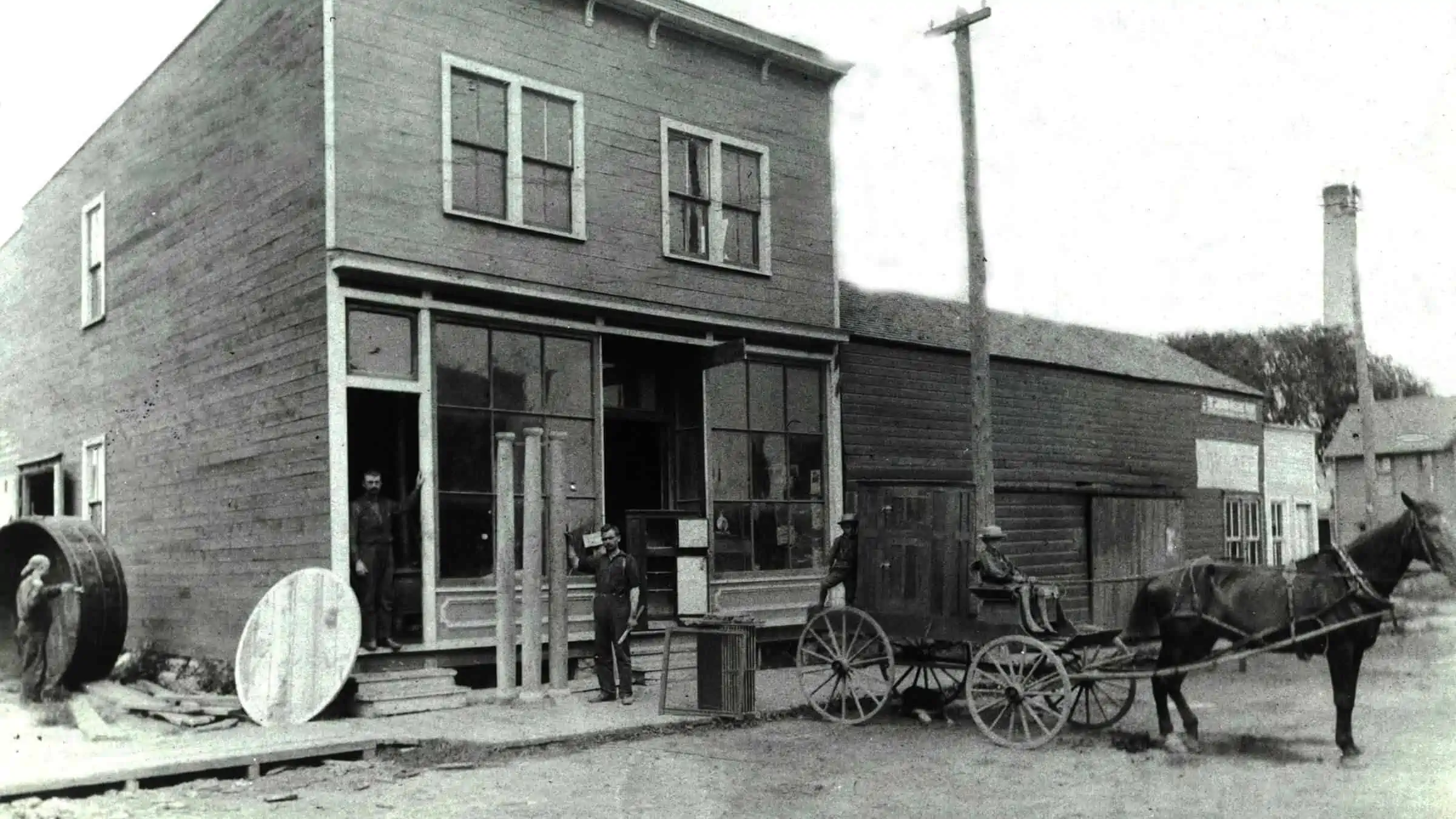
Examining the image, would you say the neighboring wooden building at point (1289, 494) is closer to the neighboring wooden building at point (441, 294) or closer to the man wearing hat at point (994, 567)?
the neighboring wooden building at point (441, 294)

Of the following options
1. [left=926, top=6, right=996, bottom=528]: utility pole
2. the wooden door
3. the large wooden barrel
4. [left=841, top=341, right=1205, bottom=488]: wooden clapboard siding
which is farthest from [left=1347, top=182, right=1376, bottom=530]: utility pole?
the large wooden barrel

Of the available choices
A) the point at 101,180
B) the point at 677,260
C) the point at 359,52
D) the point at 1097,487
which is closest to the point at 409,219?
the point at 359,52

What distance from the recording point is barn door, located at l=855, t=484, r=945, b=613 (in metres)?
11.4

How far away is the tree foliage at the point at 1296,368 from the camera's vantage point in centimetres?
5353

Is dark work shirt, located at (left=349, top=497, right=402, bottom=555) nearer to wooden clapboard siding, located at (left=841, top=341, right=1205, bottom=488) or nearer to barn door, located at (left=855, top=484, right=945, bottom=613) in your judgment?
barn door, located at (left=855, top=484, right=945, bottom=613)

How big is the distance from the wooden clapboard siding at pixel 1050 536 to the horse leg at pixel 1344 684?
29.8 ft

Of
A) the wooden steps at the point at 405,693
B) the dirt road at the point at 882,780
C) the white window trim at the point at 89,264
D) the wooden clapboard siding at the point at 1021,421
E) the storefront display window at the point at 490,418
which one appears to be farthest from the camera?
the wooden clapboard siding at the point at 1021,421

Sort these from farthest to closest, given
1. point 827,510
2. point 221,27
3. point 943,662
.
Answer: point 827,510 → point 221,27 → point 943,662

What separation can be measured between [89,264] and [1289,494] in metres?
22.8

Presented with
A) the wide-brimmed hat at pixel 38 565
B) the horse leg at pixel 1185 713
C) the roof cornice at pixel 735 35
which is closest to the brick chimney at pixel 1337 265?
the roof cornice at pixel 735 35

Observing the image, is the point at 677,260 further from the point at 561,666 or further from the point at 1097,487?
the point at 1097,487

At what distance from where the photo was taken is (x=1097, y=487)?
2045 cm

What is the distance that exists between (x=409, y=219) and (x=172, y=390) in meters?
4.54

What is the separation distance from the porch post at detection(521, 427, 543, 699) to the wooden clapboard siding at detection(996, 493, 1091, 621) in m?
8.61
